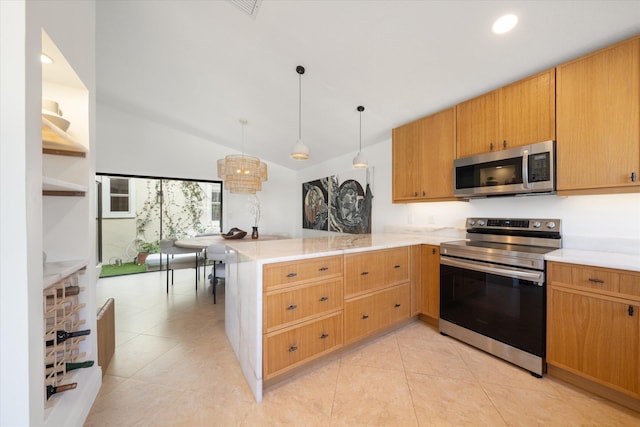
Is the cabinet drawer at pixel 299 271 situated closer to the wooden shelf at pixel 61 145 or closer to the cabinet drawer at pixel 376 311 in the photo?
the cabinet drawer at pixel 376 311

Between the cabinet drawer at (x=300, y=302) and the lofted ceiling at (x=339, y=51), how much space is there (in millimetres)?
1976

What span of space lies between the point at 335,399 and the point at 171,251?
3205 millimetres

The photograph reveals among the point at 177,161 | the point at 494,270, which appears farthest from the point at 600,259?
the point at 177,161

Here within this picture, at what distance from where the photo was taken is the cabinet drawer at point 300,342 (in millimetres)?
→ 1560

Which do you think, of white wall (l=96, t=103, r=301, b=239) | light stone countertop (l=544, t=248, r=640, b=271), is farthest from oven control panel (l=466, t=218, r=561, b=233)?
white wall (l=96, t=103, r=301, b=239)

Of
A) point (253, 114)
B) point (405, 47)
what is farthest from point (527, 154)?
point (253, 114)

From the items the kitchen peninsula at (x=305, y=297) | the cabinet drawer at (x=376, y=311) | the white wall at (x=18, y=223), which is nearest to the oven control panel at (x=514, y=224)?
the kitchen peninsula at (x=305, y=297)

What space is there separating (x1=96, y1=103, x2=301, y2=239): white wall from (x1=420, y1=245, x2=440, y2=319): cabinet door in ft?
Answer: 12.9

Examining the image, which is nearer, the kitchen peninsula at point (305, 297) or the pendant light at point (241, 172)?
the kitchen peninsula at point (305, 297)

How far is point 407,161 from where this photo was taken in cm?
290

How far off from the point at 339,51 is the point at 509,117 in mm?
1585

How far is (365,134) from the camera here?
3500 mm

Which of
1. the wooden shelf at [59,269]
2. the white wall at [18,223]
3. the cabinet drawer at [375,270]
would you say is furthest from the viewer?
the cabinet drawer at [375,270]

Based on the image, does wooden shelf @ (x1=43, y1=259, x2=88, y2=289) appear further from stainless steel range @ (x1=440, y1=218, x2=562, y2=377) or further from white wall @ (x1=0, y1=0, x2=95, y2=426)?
stainless steel range @ (x1=440, y1=218, x2=562, y2=377)
